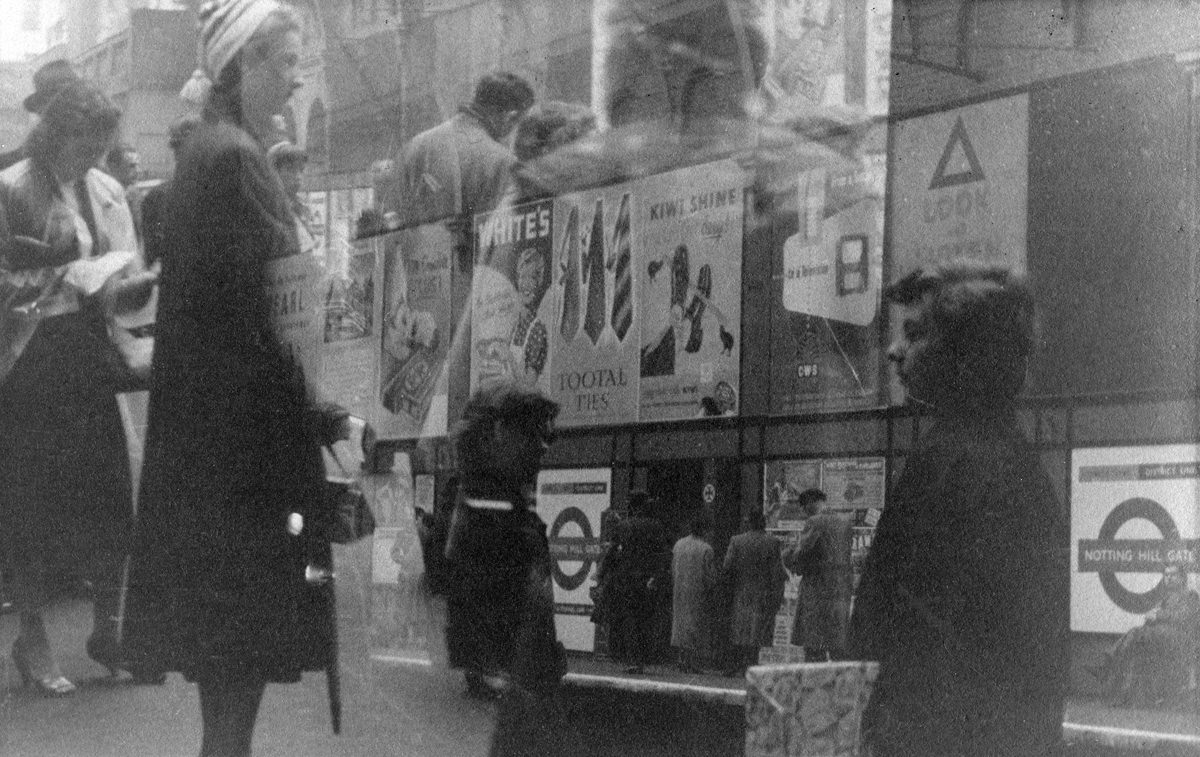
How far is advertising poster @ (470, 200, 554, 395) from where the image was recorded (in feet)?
6.38

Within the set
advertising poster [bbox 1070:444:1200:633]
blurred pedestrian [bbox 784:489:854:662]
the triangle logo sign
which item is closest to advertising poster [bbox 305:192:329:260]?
blurred pedestrian [bbox 784:489:854:662]

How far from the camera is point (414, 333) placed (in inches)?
82.7

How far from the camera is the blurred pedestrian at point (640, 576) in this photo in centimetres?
167

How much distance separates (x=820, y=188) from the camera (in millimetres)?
1744

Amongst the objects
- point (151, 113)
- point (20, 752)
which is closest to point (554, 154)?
point (151, 113)

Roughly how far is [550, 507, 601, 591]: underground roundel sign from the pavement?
0.10 m

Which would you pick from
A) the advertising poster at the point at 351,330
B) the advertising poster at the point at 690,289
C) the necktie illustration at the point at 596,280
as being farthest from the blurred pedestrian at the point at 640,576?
the advertising poster at the point at 351,330

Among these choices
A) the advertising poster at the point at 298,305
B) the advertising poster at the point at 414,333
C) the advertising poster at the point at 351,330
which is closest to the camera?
the advertising poster at the point at 414,333

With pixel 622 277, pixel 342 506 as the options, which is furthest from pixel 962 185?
pixel 342 506

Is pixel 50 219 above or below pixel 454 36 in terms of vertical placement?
below

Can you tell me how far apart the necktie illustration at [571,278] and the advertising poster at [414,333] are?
7.6 inches

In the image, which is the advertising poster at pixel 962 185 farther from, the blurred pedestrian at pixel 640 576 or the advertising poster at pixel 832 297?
the blurred pedestrian at pixel 640 576

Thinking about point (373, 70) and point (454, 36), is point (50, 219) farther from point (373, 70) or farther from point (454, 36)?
point (454, 36)

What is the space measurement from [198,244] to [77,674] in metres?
0.73
